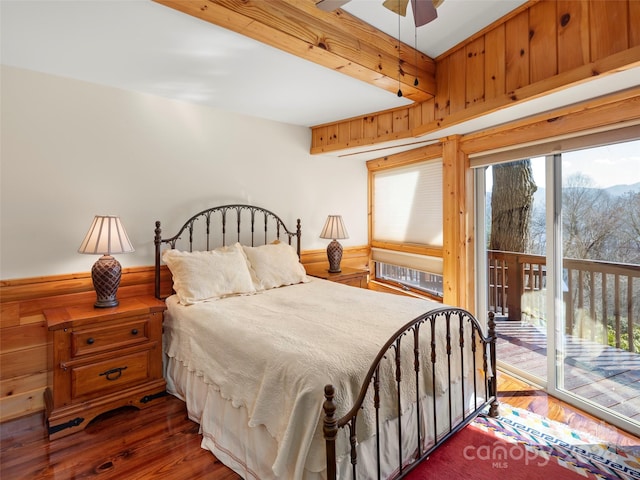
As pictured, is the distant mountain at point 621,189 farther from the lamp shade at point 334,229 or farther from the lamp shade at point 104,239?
the lamp shade at point 104,239

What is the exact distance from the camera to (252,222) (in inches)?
140

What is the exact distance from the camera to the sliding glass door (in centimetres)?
217

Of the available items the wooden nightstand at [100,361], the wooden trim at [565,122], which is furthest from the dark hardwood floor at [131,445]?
the wooden trim at [565,122]

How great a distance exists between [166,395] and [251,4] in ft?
8.65

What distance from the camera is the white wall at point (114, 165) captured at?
7.70 ft

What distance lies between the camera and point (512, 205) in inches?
113

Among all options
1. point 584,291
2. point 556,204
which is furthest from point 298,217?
point 584,291

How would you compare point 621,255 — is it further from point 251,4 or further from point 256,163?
point 256,163

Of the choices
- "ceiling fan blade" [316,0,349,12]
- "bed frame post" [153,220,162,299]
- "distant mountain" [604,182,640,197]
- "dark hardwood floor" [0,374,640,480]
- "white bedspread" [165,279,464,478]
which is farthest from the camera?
"bed frame post" [153,220,162,299]

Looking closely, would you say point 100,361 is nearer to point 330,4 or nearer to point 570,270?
point 330,4

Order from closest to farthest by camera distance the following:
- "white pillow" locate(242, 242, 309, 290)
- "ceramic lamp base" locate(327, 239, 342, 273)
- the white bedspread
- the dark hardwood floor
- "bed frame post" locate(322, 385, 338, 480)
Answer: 1. "bed frame post" locate(322, 385, 338, 480)
2. the white bedspread
3. the dark hardwood floor
4. "white pillow" locate(242, 242, 309, 290)
5. "ceramic lamp base" locate(327, 239, 342, 273)

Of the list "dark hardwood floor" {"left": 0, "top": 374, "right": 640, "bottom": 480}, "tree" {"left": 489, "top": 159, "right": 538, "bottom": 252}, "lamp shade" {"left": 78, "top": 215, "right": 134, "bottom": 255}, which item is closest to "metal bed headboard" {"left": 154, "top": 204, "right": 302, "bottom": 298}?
"lamp shade" {"left": 78, "top": 215, "right": 134, "bottom": 255}

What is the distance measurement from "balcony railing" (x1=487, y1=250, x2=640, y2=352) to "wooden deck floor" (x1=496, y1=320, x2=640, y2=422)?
80mm

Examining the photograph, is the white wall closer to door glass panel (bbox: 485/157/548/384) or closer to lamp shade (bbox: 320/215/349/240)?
lamp shade (bbox: 320/215/349/240)
